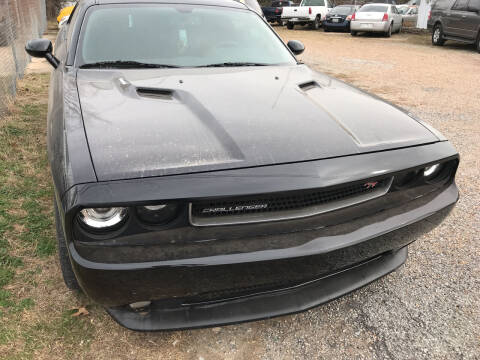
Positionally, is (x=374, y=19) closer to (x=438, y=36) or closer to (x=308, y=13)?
(x=438, y=36)

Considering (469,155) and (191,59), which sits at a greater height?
(191,59)

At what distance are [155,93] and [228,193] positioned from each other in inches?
36.1

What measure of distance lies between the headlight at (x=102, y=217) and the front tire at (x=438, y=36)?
1460cm

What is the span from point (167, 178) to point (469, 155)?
13.0 ft

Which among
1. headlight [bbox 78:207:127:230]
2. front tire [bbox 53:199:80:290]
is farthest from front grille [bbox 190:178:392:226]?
front tire [bbox 53:199:80:290]

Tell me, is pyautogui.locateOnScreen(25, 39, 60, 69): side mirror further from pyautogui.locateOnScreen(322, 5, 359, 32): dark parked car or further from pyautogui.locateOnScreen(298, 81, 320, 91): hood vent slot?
pyautogui.locateOnScreen(322, 5, 359, 32): dark parked car

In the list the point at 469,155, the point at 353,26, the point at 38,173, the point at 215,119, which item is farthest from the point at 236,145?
the point at 353,26

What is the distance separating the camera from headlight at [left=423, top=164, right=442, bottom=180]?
1968 millimetres

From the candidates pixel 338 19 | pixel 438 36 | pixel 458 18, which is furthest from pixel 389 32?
pixel 458 18

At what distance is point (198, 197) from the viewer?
1.38 meters

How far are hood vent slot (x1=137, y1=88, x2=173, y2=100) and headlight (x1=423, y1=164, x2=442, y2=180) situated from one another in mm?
1341

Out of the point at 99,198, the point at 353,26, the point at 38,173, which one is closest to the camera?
the point at 99,198

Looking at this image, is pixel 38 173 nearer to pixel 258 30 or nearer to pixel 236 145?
pixel 258 30

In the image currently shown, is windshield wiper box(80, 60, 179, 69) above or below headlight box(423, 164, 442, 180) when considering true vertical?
above
